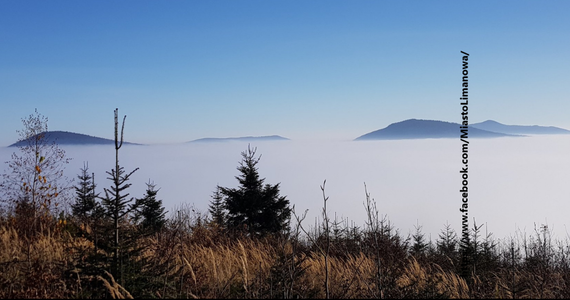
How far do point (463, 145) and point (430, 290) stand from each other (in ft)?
17.2

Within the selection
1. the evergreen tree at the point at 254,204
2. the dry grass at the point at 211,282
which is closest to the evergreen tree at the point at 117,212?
the dry grass at the point at 211,282

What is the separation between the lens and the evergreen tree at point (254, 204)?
20250mm

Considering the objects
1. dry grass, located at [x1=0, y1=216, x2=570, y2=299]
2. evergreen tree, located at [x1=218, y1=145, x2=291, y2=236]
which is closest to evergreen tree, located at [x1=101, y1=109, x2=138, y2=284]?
dry grass, located at [x1=0, y1=216, x2=570, y2=299]

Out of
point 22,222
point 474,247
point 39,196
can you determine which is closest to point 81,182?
point 39,196

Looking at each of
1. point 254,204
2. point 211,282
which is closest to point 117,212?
point 211,282

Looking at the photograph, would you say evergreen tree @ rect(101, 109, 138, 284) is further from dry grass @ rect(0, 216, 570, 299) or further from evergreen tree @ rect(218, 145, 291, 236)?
evergreen tree @ rect(218, 145, 291, 236)

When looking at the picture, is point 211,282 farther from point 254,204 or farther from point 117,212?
point 254,204

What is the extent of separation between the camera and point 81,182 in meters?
26.6

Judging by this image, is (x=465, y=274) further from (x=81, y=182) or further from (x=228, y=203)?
(x=81, y=182)

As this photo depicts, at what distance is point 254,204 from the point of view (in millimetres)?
20172

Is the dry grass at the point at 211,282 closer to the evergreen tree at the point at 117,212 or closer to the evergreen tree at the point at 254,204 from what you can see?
the evergreen tree at the point at 117,212

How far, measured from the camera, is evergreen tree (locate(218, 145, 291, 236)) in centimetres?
2025

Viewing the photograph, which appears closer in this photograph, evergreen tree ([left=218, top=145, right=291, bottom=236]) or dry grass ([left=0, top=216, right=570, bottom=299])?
dry grass ([left=0, top=216, right=570, bottom=299])

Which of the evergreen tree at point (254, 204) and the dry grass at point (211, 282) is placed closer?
the dry grass at point (211, 282)
